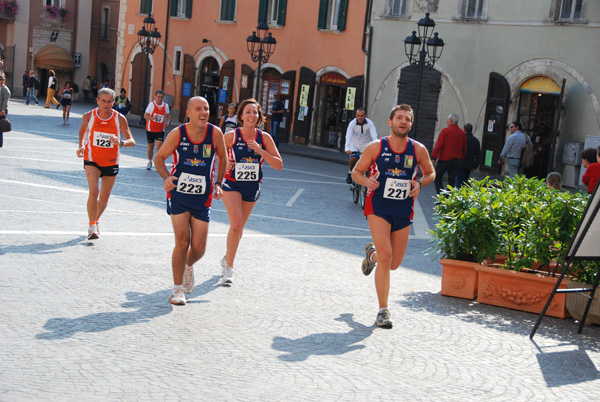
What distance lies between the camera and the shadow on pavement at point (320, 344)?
6.29 m

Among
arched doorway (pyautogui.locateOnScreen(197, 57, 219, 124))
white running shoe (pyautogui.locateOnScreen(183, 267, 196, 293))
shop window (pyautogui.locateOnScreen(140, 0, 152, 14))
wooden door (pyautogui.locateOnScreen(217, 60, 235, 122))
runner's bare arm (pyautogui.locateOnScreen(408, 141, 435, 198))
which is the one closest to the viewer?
runner's bare arm (pyautogui.locateOnScreen(408, 141, 435, 198))

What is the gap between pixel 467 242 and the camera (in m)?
8.81

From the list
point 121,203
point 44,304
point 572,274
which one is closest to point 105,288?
point 44,304

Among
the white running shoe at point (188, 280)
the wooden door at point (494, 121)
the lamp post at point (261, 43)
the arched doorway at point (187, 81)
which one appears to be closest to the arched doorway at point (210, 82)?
the arched doorway at point (187, 81)

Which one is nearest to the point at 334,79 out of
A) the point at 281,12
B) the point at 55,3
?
the point at 281,12

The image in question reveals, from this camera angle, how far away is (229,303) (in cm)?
770

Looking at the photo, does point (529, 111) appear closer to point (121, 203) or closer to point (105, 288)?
point (121, 203)

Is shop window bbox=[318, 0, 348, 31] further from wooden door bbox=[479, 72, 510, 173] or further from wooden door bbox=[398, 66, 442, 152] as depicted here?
wooden door bbox=[479, 72, 510, 173]

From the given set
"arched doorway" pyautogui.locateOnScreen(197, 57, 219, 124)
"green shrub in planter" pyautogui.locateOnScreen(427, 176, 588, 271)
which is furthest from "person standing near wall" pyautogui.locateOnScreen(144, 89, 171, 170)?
"arched doorway" pyautogui.locateOnScreen(197, 57, 219, 124)

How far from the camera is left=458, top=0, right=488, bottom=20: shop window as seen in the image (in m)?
26.7

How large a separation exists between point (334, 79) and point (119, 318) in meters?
26.7

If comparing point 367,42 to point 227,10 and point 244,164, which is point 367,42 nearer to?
point 227,10

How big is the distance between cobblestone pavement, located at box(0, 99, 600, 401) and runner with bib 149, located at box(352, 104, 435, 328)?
24.6 inches

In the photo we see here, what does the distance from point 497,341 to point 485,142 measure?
65.4 ft
